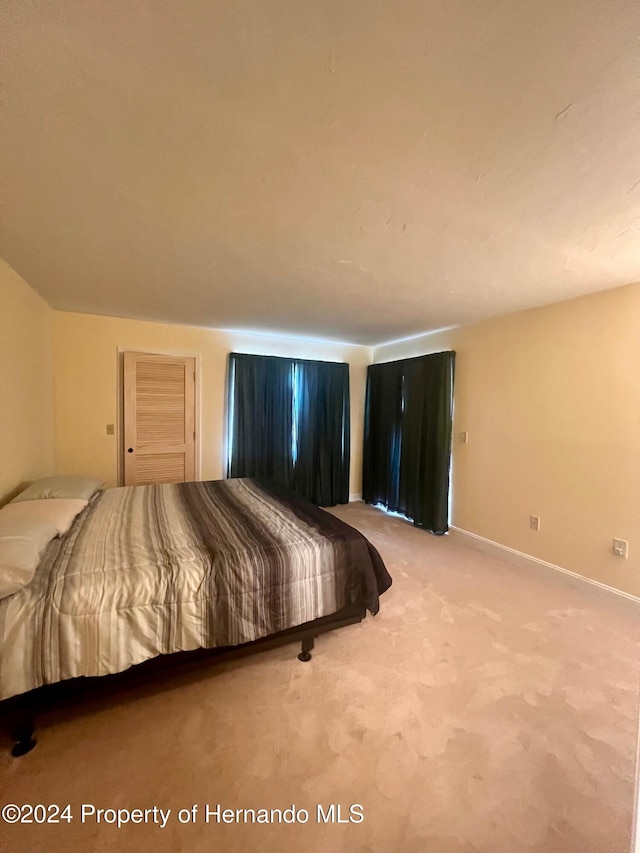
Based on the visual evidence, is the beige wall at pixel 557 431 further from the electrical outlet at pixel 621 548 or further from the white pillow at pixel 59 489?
the white pillow at pixel 59 489

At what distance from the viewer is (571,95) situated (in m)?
0.96

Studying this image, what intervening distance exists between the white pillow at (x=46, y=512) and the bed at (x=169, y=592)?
8cm

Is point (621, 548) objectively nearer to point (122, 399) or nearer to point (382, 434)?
point (382, 434)

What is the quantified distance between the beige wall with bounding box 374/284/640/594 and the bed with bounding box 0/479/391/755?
1.80 m

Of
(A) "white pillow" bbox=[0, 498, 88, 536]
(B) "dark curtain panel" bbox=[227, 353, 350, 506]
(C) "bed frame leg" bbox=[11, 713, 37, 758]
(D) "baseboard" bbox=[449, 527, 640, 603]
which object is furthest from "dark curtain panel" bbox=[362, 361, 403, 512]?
(C) "bed frame leg" bbox=[11, 713, 37, 758]

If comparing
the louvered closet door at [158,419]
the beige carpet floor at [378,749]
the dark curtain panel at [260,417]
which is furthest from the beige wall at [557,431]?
the louvered closet door at [158,419]

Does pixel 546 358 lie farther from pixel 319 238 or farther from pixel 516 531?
pixel 319 238

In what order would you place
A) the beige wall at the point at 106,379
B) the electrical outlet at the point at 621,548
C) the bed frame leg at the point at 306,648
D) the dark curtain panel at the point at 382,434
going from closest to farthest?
1. the bed frame leg at the point at 306,648
2. the electrical outlet at the point at 621,548
3. the beige wall at the point at 106,379
4. the dark curtain panel at the point at 382,434

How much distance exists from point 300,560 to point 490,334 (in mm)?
2921

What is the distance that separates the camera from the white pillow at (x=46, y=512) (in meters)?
1.78

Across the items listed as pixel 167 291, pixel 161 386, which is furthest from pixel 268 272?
Answer: pixel 161 386

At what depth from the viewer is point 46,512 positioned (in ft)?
6.21

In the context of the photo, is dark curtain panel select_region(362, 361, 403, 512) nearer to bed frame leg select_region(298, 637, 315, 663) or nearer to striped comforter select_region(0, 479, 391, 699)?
striped comforter select_region(0, 479, 391, 699)

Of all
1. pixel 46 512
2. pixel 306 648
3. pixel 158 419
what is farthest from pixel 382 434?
pixel 46 512
